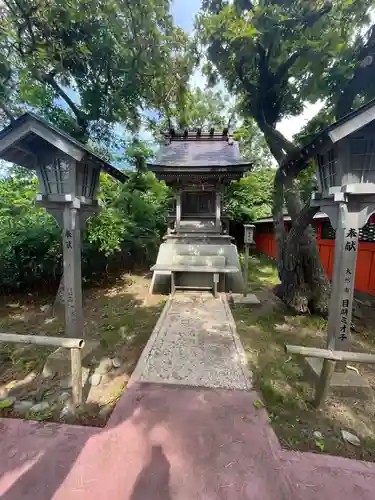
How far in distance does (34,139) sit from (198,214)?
9104mm

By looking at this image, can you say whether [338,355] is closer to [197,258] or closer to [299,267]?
[299,267]

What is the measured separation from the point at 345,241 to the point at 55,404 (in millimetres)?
4312

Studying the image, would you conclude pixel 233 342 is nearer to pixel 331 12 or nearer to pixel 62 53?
pixel 331 12

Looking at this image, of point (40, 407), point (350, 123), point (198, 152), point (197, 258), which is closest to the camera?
point (350, 123)

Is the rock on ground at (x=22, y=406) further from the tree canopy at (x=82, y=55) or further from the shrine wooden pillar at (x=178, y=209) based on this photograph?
the shrine wooden pillar at (x=178, y=209)

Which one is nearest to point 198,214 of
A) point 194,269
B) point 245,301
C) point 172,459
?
point 194,269

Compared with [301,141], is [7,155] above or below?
below

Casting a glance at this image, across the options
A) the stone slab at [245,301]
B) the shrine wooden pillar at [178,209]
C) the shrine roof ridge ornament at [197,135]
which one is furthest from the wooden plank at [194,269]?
the shrine roof ridge ornament at [197,135]

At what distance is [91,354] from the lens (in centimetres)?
390

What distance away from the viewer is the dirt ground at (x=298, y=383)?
2.52m

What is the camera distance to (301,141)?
21.2 feet

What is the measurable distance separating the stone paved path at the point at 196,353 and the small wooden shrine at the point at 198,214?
6.85 ft

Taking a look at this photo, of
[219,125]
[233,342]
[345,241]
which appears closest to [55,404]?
[233,342]

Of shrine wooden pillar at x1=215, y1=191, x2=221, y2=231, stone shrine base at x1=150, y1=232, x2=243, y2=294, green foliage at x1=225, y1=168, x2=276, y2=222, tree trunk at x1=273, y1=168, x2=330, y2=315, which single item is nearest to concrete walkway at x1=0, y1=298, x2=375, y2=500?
tree trunk at x1=273, y1=168, x2=330, y2=315
